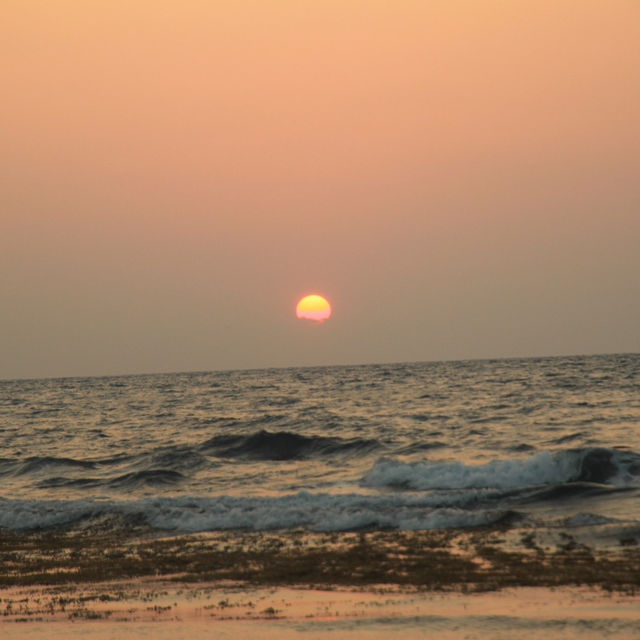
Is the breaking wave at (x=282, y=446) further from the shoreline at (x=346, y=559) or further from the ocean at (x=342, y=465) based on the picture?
the shoreline at (x=346, y=559)

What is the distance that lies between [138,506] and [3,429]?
38.5 m

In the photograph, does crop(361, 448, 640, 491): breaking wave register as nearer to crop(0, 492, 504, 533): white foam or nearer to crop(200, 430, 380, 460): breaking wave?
crop(0, 492, 504, 533): white foam

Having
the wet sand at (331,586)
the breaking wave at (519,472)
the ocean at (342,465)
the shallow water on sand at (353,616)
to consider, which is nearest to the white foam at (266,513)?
the ocean at (342,465)

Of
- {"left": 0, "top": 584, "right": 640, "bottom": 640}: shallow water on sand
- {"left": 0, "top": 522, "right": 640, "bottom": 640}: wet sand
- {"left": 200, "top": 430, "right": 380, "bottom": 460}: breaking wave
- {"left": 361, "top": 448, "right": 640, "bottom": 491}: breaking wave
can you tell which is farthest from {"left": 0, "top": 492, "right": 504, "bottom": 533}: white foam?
{"left": 200, "top": 430, "right": 380, "bottom": 460}: breaking wave

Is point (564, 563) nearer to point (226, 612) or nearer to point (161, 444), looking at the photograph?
point (226, 612)

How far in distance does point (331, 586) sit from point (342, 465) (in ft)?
73.7

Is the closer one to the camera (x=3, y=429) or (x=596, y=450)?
(x=596, y=450)

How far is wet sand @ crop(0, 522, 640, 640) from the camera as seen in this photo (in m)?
11.1

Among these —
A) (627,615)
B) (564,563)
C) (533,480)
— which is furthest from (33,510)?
(627,615)

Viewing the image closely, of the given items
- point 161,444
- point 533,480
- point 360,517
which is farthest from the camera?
point 161,444

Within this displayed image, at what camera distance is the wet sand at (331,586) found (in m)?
11.1

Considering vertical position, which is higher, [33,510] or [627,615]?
[627,615]

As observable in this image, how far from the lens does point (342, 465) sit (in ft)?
119

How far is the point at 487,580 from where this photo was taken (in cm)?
1379
